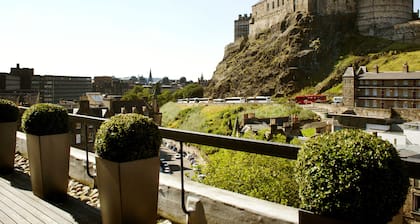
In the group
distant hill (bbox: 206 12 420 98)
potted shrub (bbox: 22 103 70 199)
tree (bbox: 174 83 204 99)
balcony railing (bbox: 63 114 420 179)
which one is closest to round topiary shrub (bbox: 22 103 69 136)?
potted shrub (bbox: 22 103 70 199)

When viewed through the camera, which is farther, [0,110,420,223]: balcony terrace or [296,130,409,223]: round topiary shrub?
[0,110,420,223]: balcony terrace

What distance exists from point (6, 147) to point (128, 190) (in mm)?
4072

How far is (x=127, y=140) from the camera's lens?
3.66m

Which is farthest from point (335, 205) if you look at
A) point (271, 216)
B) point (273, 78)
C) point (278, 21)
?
point (278, 21)

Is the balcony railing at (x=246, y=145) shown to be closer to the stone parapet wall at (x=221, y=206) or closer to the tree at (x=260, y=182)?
the stone parapet wall at (x=221, y=206)

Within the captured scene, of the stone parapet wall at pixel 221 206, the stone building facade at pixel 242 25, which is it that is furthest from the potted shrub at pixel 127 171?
the stone building facade at pixel 242 25

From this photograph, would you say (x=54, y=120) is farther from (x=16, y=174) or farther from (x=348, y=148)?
(x=348, y=148)

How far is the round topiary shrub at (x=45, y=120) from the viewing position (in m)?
4.97

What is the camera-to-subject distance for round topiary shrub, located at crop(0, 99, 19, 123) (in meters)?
6.45

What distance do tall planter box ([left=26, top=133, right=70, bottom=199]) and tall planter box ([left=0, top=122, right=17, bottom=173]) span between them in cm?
175

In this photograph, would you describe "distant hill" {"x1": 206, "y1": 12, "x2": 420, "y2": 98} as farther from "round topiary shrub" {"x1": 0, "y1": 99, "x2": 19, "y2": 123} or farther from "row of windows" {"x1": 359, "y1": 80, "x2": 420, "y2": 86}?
"round topiary shrub" {"x1": 0, "y1": 99, "x2": 19, "y2": 123}

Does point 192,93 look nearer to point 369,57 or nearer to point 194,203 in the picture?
point 369,57

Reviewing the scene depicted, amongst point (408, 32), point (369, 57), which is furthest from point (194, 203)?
point (408, 32)

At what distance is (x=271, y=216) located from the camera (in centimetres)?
321
